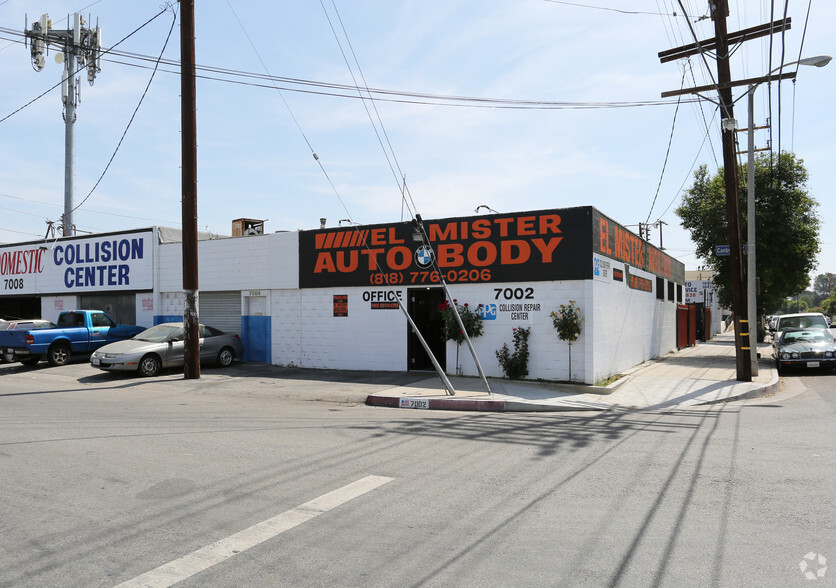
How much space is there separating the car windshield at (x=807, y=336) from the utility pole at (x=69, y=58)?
35.7 metres

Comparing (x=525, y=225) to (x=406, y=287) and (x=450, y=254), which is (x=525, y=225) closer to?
(x=450, y=254)

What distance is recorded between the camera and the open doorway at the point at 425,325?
1669cm

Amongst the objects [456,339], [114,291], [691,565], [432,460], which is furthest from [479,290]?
[114,291]

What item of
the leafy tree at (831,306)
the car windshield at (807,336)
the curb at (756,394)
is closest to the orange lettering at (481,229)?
the curb at (756,394)

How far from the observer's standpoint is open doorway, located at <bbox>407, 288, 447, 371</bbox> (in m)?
16.7

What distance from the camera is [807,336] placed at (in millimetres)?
18094

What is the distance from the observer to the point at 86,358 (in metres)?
19.7

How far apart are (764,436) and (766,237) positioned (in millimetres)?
18093

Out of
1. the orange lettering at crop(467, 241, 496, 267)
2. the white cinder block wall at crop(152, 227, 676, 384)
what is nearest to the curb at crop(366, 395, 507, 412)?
the white cinder block wall at crop(152, 227, 676, 384)

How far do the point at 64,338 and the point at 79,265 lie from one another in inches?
282

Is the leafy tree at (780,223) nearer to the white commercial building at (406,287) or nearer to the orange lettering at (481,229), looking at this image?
the white commercial building at (406,287)

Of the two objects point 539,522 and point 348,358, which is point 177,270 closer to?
point 348,358

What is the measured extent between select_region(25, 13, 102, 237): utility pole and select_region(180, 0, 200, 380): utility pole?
22200mm

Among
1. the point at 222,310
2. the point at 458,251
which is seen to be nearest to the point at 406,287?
the point at 458,251
